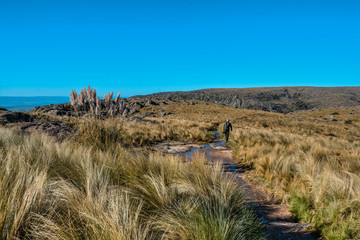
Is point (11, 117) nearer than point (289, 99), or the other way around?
point (11, 117)

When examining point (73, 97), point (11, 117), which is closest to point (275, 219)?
point (73, 97)

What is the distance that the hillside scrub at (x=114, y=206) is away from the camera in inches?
73.7

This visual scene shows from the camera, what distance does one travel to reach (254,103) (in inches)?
→ 4272

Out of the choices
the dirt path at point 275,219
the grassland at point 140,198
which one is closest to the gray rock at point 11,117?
the grassland at point 140,198

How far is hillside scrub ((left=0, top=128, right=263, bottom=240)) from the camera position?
187cm

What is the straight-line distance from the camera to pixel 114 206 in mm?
2223

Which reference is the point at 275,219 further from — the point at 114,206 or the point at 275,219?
the point at 114,206

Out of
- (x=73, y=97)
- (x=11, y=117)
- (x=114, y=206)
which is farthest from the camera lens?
(x=11, y=117)

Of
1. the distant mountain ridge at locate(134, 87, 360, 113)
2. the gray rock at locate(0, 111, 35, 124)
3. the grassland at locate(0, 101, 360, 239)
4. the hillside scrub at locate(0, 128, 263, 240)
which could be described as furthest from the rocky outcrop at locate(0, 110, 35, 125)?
the distant mountain ridge at locate(134, 87, 360, 113)

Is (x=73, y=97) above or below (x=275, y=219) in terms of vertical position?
above

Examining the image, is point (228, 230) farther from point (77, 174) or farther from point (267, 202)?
point (267, 202)

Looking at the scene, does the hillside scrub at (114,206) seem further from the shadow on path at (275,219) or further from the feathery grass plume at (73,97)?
the feathery grass plume at (73,97)

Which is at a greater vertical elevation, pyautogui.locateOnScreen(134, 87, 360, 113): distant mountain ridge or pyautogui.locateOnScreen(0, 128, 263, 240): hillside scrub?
pyautogui.locateOnScreen(134, 87, 360, 113): distant mountain ridge

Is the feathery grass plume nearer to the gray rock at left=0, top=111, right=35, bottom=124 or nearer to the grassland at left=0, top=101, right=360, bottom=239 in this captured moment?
the grassland at left=0, top=101, right=360, bottom=239
